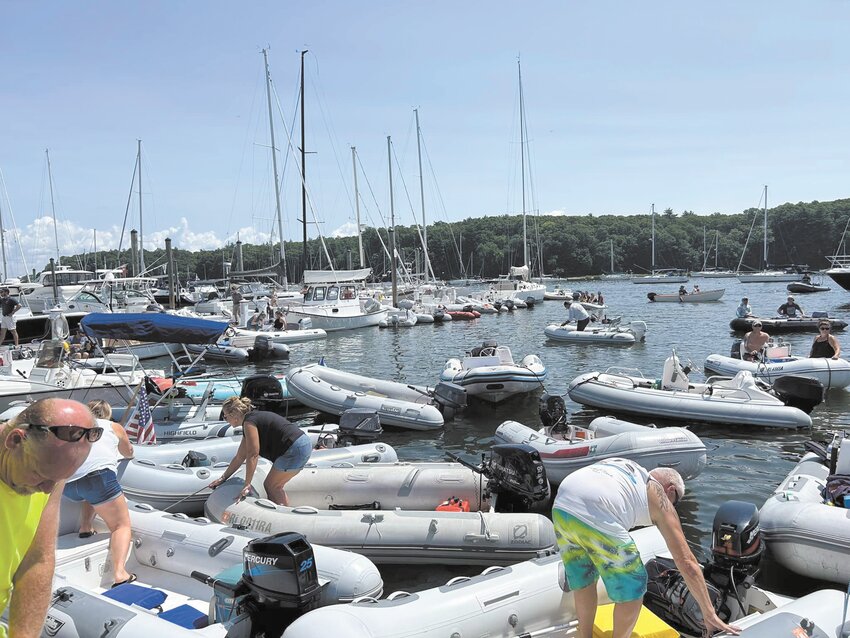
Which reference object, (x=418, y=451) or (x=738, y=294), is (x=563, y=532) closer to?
(x=418, y=451)

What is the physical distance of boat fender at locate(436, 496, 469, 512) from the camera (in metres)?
7.35

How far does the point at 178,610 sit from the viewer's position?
5.08 meters

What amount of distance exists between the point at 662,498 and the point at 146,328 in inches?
384

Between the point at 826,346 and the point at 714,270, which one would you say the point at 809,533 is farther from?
the point at 714,270

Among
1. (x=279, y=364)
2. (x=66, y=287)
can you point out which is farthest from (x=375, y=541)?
(x=66, y=287)

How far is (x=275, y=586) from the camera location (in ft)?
14.3

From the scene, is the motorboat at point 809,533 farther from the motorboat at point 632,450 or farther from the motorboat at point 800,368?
the motorboat at point 800,368

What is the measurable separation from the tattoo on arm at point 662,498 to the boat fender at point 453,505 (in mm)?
3595

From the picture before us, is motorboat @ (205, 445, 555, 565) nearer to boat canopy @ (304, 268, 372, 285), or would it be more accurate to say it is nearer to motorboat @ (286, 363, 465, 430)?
motorboat @ (286, 363, 465, 430)

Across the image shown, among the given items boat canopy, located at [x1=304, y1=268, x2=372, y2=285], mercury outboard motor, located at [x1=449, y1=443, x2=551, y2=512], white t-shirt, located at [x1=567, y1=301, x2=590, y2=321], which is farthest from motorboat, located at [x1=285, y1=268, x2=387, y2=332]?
mercury outboard motor, located at [x1=449, y1=443, x2=551, y2=512]

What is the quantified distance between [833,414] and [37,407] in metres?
14.0

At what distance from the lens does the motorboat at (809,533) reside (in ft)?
19.9

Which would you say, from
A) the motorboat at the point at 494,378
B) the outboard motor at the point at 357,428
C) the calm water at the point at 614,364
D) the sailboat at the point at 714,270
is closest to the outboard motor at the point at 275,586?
the calm water at the point at 614,364

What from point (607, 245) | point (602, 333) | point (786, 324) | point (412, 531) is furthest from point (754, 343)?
point (607, 245)
